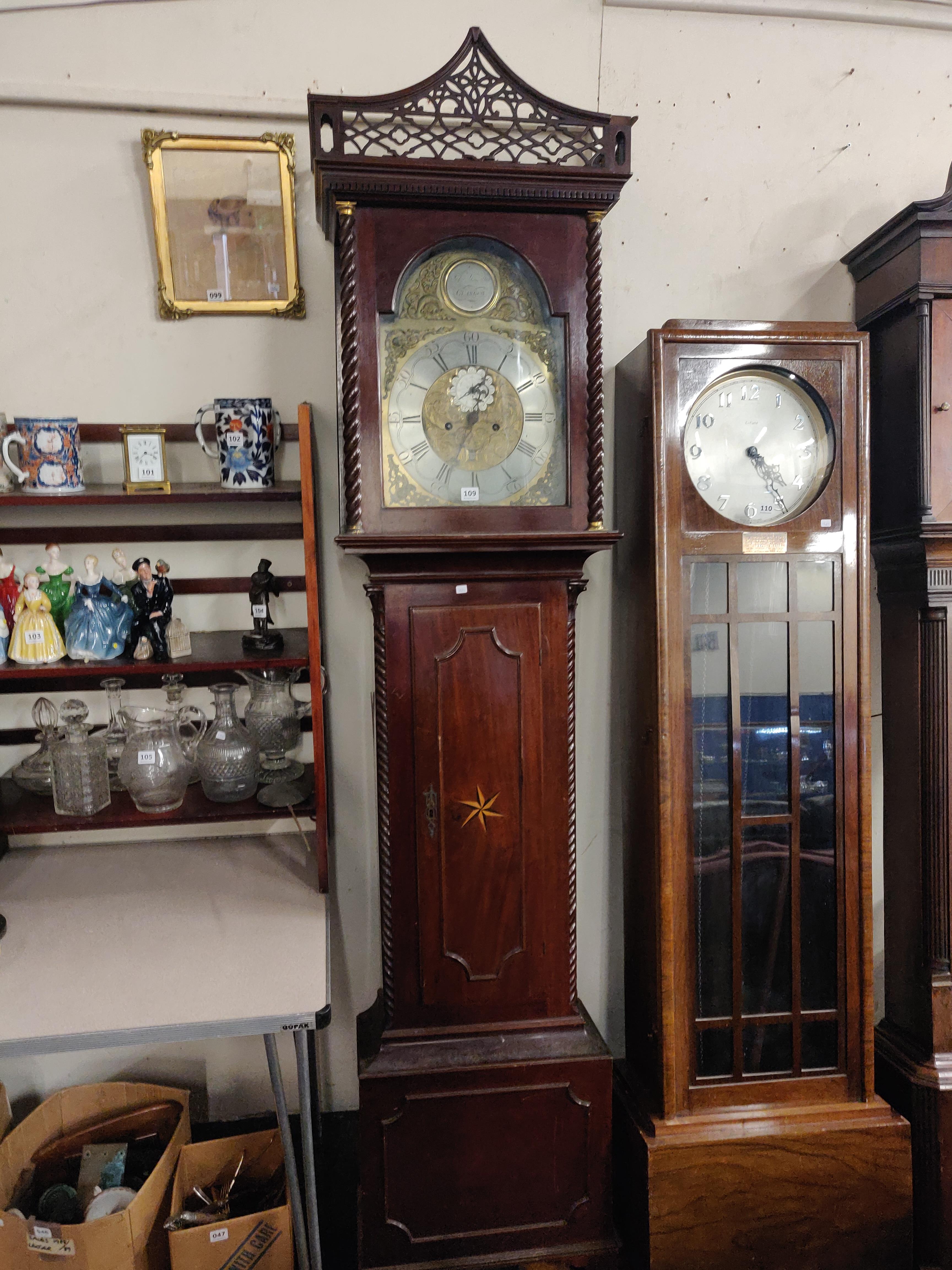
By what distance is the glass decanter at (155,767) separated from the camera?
1.70 m

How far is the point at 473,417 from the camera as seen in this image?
1607 millimetres

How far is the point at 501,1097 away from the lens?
5.37ft

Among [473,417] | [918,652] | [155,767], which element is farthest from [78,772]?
[918,652]

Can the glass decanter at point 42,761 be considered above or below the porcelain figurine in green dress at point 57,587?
below

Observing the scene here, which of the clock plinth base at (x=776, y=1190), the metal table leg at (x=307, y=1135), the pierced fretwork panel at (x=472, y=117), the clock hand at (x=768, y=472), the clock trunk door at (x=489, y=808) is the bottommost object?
the clock plinth base at (x=776, y=1190)

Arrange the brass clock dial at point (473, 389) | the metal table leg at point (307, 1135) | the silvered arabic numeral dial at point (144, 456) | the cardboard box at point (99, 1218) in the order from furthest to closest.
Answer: the silvered arabic numeral dial at point (144, 456)
the brass clock dial at point (473, 389)
the cardboard box at point (99, 1218)
the metal table leg at point (307, 1135)

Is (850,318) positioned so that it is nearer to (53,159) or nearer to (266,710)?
(266,710)

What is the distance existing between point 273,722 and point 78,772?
42cm

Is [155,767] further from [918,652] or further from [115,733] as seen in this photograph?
[918,652]

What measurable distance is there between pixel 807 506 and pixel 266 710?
1301mm

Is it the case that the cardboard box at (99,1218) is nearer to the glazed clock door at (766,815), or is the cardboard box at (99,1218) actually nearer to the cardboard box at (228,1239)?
the cardboard box at (228,1239)

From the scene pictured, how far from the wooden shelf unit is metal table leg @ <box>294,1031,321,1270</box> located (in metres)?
0.39

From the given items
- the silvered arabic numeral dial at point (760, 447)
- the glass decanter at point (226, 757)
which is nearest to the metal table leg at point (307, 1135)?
the glass decanter at point (226, 757)

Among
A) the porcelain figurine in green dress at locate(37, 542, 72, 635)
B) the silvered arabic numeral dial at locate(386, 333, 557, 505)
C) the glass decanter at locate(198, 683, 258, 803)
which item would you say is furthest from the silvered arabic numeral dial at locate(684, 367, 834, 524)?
the porcelain figurine in green dress at locate(37, 542, 72, 635)
